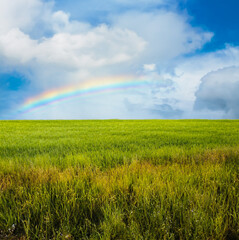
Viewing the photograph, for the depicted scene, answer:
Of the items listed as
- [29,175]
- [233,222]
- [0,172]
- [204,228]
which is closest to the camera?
[204,228]

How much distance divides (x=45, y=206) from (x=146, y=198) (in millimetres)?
1420

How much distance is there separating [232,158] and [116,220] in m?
4.62

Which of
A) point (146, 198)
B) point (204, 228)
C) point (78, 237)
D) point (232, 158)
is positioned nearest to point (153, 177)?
point (146, 198)

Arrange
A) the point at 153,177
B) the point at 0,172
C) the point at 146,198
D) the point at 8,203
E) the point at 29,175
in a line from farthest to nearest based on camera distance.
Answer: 1. the point at 0,172
2. the point at 29,175
3. the point at 153,177
4. the point at 8,203
5. the point at 146,198

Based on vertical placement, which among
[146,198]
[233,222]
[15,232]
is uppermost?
[146,198]

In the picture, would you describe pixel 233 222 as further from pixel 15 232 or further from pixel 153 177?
pixel 15 232

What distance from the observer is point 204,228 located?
233 cm

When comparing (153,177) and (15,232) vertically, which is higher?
(153,177)

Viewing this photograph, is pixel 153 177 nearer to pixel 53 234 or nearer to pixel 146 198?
pixel 146 198

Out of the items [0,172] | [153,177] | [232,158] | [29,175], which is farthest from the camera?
[232,158]

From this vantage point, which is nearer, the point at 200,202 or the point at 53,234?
the point at 53,234

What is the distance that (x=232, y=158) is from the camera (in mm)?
5680

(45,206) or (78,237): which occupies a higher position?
(45,206)

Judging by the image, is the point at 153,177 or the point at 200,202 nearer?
the point at 200,202
